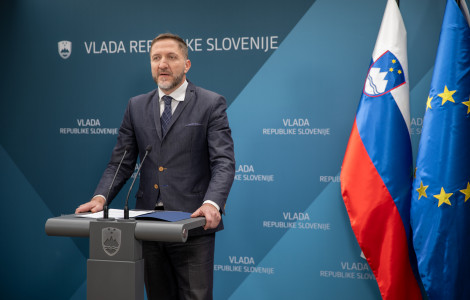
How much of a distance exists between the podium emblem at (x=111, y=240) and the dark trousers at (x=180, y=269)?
0.65m

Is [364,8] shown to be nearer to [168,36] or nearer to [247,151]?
[247,151]

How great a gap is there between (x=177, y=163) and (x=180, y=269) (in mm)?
503

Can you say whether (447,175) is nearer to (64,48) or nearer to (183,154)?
(183,154)

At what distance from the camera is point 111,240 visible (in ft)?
5.74

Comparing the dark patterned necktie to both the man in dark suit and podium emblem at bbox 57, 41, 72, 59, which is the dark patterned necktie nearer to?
the man in dark suit

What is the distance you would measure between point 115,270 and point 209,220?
403 mm

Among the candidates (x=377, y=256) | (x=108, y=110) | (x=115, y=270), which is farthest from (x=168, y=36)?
(x=377, y=256)

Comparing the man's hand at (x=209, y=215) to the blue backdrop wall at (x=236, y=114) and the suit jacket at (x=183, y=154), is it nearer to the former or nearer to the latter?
the suit jacket at (x=183, y=154)

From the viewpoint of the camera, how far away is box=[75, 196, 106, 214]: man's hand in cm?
208

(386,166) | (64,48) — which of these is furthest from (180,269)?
(64,48)

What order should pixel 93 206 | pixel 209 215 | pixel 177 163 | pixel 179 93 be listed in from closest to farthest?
pixel 209 215 → pixel 93 206 → pixel 177 163 → pixel 179 93

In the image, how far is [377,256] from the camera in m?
3.07

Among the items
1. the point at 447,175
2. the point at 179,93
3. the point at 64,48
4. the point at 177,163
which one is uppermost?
the point at 64,48

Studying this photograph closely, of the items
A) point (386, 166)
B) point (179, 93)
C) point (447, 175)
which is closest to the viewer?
point (179, 93)
